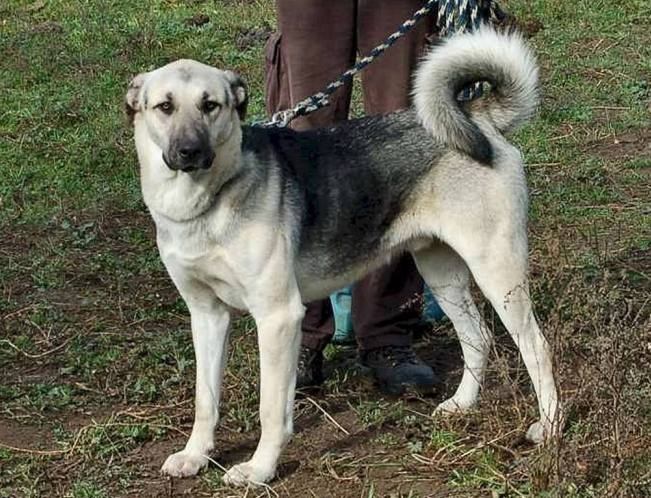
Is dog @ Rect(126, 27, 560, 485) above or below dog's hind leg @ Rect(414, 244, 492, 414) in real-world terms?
above

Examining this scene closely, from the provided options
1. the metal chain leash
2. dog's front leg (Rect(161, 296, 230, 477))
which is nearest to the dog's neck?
dog's front leg (Rect(161, 296, 230, 477))

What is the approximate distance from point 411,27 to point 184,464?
1.76 metres

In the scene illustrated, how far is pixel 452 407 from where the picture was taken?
4.46 metres

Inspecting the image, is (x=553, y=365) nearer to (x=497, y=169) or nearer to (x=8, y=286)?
(x=497, y=169)

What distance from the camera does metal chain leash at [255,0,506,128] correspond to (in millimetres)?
4523

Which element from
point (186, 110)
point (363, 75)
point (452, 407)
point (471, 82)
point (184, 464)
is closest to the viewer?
point (186, 110)

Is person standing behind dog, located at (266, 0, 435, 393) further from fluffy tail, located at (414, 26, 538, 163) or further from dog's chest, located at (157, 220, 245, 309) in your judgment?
dog's chest, located at (157, 220, 245, 309)

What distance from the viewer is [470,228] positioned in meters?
4.23

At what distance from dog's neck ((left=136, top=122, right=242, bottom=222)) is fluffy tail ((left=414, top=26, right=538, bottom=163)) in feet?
2.37

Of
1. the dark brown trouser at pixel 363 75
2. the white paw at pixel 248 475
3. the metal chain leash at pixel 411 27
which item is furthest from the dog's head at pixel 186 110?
the white paw at pixel 248 475

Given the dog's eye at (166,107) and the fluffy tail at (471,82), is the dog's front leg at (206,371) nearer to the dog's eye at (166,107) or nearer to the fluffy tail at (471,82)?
the dog's eye at (166,107)

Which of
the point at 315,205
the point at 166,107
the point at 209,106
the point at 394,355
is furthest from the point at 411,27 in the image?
the point at 394,355

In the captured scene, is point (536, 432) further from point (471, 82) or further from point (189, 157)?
point (189, 157)

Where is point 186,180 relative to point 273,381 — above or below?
above
